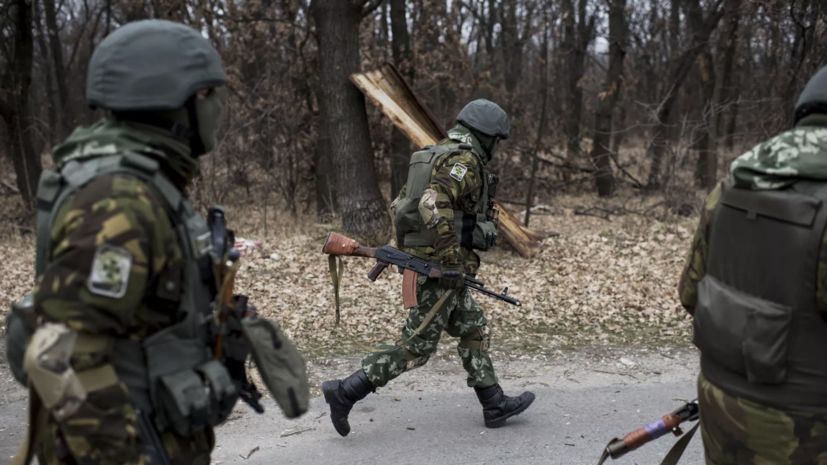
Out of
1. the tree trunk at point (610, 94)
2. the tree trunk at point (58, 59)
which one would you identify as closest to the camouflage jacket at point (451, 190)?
the tree trunk at point (610, 94)

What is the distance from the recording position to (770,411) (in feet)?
7.27

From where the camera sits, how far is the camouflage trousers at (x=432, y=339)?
436 centimetres

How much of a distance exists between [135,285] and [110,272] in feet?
0.26

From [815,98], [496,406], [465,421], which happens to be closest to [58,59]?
[465,421]

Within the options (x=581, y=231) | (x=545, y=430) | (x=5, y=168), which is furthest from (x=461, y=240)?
(x=5, y=168)

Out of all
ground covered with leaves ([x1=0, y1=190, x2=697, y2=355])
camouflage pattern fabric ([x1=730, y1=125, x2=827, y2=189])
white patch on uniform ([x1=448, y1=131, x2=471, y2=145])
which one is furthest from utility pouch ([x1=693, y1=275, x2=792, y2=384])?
ground covered with leaves ([x1=0, y1=190, x2=697, y2=355])

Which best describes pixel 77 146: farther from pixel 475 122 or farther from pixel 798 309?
pixel 475 122

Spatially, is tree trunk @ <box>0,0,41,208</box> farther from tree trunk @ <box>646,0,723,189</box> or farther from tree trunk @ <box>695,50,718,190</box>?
tree trunk @ <box>695,50,718,190</box>

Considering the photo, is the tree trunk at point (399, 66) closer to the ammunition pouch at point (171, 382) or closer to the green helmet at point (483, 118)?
the green helmet at point (483, 118)

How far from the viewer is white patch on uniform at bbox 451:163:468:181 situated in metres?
4.28

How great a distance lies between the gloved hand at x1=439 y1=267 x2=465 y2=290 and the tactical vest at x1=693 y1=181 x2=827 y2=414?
7.02 ft

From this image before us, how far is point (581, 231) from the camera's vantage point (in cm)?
1070

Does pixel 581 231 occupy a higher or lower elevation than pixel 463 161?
lower

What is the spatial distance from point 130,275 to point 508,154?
12320 millimetres
